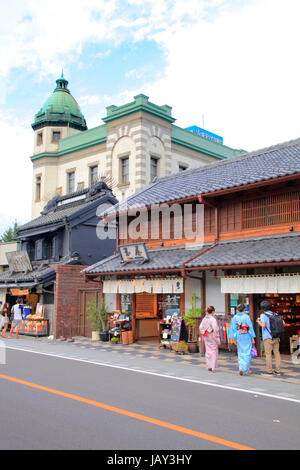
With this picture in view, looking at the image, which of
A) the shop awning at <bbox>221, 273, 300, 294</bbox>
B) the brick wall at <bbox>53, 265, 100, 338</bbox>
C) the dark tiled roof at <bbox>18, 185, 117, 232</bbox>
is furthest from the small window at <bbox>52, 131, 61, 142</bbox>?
the shop awning at <bbox>221, 273, 300, 294</bbox>

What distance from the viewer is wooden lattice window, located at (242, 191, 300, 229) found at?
605 inches

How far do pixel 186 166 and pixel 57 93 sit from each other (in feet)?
49.3

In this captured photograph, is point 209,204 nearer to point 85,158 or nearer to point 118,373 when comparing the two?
point 118,373

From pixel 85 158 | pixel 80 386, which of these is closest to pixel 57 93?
pixel 85 158

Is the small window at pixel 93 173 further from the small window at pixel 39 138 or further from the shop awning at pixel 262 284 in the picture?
A: the shop awning at pixel 262 284

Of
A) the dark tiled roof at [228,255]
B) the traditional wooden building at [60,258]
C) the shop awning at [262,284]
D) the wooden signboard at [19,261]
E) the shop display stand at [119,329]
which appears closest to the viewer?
the shop awning at [262,284]

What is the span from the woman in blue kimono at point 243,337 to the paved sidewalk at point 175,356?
429mm

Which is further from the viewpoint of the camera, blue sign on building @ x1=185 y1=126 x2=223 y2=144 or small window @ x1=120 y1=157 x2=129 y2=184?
blue sign on building @ x1=185 y1=126 x2=223 y2=144

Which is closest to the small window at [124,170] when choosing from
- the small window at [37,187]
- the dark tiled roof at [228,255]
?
the small window at [37,187]

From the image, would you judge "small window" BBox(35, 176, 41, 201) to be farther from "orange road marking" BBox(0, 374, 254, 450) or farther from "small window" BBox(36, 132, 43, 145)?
"orange road marking" BBox(0, 374, 254, 450)

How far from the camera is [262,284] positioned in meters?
14.2

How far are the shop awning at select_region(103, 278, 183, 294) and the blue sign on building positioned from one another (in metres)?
24.4

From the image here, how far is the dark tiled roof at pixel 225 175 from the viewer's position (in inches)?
635

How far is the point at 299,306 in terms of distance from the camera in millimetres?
17031
